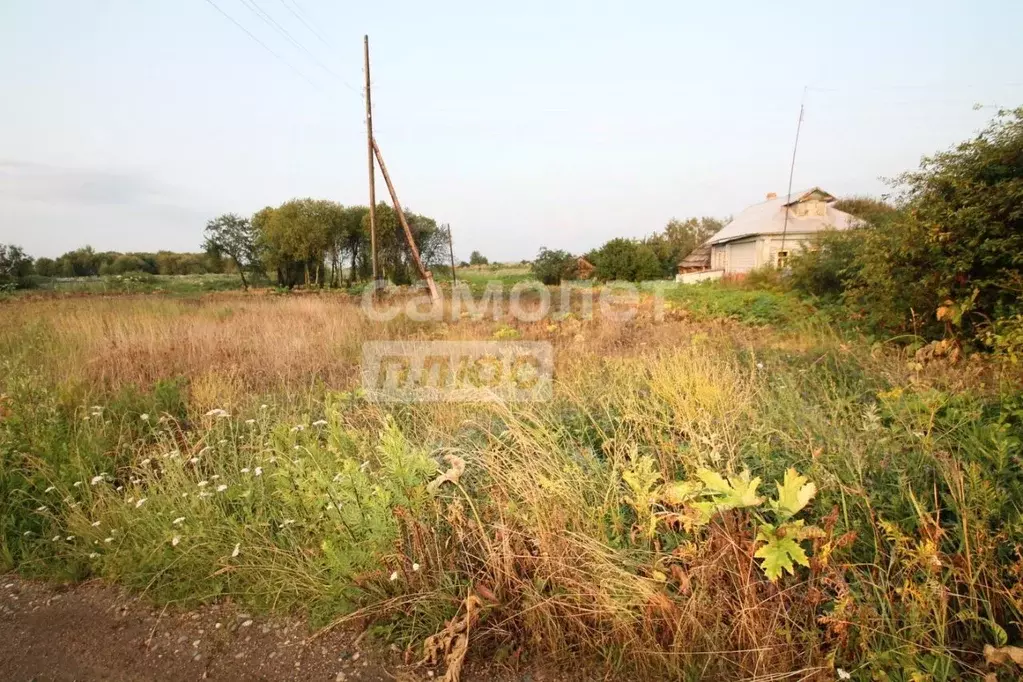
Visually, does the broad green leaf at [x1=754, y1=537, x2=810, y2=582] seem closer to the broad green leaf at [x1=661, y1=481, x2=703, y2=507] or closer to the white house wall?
the broad green leaf at [x1=661, y1=481, x2=703, y2=507]

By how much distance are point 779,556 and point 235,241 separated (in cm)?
4193

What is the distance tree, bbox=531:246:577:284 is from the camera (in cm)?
3444

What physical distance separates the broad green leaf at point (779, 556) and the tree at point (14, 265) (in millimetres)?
36046

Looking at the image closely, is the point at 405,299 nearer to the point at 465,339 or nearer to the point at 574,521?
the point at 465,339

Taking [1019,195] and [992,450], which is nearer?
[992,450]

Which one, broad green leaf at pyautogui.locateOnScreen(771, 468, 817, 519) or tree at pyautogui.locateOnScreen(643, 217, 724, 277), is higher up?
tree at pyautogui.locateOnScreen(643, 217, 724, 277)

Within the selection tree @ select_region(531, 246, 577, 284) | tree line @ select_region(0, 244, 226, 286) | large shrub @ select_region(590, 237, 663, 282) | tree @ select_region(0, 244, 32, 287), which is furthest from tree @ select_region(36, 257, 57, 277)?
large shrub @ select_region(590, 237, 663, 282)

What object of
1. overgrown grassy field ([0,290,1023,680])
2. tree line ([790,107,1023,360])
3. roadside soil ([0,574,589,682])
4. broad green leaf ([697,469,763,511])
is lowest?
Answer: roadside soil ([0,574,589,682])

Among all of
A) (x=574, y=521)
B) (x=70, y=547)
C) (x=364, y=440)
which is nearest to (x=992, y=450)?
(x=574, y=521)

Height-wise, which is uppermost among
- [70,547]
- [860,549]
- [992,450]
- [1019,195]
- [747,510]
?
[1019,195]

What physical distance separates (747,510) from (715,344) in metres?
4.73

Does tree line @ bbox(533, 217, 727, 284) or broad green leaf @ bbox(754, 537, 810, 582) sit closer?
broad green leaf @ bbox(754, 537, 810, 582)

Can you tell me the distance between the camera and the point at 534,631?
6.09 feet

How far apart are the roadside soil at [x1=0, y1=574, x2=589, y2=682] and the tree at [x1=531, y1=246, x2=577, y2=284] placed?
32546 mm
